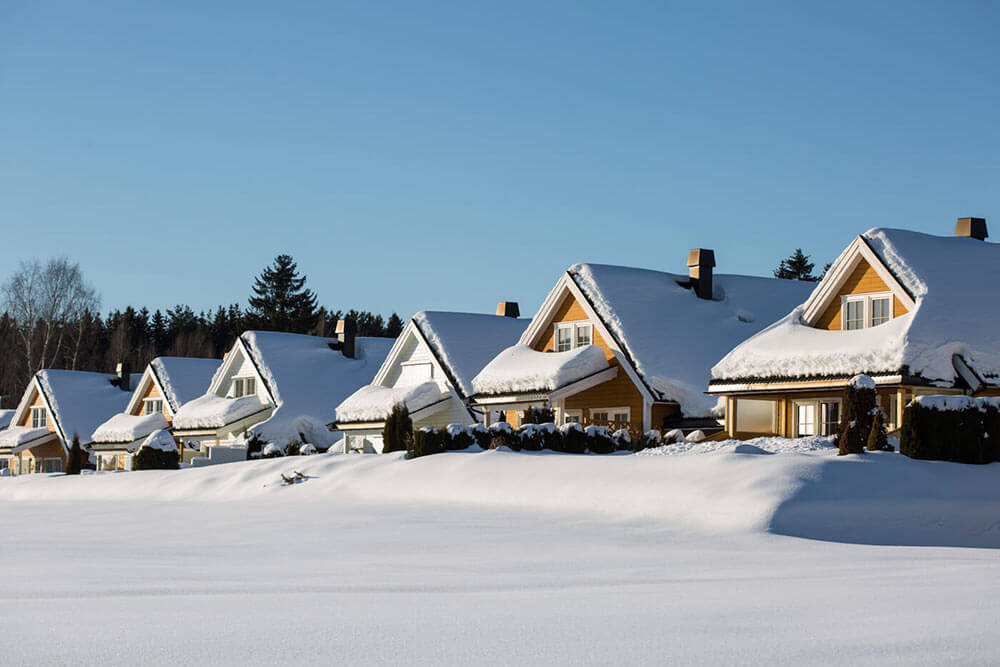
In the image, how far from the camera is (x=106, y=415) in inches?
2360

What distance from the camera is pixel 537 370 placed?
33562 mm

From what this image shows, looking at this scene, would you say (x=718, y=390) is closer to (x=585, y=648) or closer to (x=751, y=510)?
(x=751, y=510)

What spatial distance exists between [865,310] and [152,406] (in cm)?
3861

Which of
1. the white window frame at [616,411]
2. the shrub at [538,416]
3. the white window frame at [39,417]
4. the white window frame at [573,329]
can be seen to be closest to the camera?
the shrub at [538,416]

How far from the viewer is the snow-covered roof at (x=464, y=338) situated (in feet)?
127

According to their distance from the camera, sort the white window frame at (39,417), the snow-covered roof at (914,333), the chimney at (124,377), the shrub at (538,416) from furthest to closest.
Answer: the chimney at (124,377)
the white window frame at (39,417)
the shrub at (538,416)
the snow-covered roof at (914,333)

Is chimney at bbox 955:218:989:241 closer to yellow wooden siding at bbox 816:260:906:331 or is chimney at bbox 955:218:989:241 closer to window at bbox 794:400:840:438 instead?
yellow wooden siding at bbox 816:260:906:331

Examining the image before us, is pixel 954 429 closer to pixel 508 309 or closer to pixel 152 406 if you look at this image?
pixel 508 309

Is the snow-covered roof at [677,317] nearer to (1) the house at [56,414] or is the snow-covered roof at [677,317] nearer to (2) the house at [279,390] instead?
(2) the house at [279,390]

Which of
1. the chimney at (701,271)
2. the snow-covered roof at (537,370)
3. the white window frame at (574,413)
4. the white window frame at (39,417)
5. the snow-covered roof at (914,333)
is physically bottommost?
the white window frame at (39,417)

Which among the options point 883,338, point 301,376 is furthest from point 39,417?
point 883,338

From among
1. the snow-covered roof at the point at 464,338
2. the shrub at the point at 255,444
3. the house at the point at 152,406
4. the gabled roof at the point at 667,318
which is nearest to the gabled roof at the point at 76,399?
the house at the point at 152,406

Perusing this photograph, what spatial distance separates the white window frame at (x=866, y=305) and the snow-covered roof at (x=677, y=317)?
4.60m

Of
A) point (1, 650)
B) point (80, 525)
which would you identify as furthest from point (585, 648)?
point (80, 525)
